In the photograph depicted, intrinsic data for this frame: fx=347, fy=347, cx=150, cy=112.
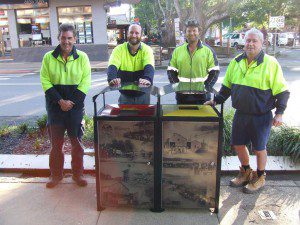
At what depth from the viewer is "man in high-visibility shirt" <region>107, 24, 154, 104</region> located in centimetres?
394

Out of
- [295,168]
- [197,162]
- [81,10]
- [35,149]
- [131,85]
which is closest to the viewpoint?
[197,162]

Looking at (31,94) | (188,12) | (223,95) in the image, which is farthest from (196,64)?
(188,12)

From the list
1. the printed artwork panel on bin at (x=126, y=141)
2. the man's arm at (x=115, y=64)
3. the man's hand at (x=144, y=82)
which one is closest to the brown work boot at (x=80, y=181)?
the printed artwork panel on bin at (x=126, y=141)

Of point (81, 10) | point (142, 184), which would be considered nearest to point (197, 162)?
Answer: point (142, 184)

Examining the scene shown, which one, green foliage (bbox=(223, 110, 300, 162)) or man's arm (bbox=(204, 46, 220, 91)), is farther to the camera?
green foliage (bbox=(223, 110, 300, 162))

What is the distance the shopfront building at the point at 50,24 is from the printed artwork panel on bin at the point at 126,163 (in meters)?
16.4

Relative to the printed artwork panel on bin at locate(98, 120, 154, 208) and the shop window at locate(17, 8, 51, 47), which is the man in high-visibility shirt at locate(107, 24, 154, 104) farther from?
the shop window at locate(17, 8, 51, 47)

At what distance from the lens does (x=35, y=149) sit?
517cm

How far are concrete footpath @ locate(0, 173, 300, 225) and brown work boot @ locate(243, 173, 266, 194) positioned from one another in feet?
0.21

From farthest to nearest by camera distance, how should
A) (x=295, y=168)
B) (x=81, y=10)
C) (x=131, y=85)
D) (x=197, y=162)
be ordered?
(x=81, y=10) → (x=295, y=168) → (x=131, y=85) → (x=197, y=162)

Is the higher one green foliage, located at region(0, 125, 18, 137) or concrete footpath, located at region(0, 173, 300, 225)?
green foliage, located at region(0, 125, 18, 137)

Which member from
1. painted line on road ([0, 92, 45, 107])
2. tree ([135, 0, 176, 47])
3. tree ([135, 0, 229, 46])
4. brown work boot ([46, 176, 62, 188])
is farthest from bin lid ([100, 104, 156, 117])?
tree ([135, 0, 176, 47])

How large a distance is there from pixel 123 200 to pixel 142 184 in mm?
266

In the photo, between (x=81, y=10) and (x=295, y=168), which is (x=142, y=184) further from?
(x=81, y=10)
